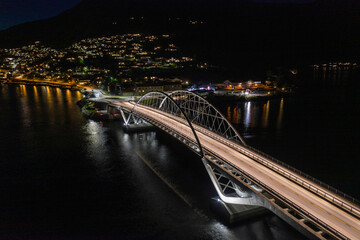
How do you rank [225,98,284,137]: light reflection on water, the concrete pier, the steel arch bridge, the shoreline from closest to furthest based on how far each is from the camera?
the concrete pier < the steel arch bridge < [225,98,284,137]: light reflection on water < the shoreline

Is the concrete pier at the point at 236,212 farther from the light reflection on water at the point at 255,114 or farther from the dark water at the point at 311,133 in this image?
the light reflection on water at the point at 255,114

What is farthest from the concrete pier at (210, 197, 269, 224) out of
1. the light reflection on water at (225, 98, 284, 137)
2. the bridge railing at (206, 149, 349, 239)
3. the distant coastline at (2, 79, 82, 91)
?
the distant coastline at (2, 79, 82, 91)

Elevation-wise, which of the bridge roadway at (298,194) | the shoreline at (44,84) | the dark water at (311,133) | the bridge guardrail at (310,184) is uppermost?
the bridge guardrail at (310,184)

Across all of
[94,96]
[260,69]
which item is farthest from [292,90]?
[94,96]

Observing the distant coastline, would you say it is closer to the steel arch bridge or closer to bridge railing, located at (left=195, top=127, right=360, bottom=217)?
the steel arch bridge

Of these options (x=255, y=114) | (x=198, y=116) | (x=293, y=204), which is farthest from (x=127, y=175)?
(x=255, y=114)

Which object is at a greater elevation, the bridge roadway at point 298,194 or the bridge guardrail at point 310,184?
the bridge guardrail at point 310,184

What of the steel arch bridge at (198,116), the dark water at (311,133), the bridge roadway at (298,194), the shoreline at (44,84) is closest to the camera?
the bridge roadway at (298,194)

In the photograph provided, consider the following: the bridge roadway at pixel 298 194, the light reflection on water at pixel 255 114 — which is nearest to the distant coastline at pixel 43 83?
the light reflection on water at pixel 255 114

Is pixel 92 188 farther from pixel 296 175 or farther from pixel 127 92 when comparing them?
pixel 127 92
